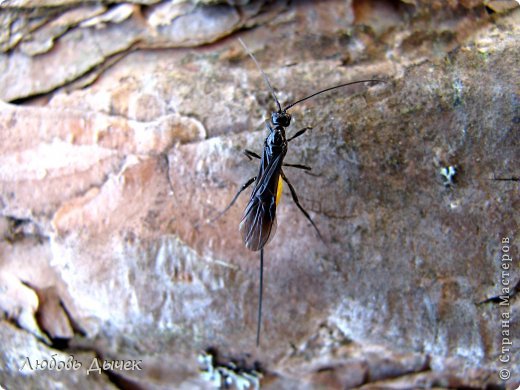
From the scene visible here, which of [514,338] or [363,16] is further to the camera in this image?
[363,16]

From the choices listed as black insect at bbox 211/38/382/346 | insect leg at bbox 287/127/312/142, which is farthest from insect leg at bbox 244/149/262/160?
insect leg at bbox 287/127/312/142

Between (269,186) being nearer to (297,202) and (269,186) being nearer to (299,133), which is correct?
(297,202)

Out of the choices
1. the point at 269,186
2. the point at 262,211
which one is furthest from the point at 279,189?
the point at 262,211

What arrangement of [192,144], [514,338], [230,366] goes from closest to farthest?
[514,338], [192,144], [230,366]

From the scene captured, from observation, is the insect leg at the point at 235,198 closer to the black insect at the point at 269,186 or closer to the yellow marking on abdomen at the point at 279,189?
the black insect at the point at 269,186

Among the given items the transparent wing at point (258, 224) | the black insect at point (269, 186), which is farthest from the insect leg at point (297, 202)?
the transparent wing at point (258, 224)

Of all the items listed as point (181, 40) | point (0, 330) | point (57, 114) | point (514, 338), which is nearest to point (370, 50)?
point (181, 40)

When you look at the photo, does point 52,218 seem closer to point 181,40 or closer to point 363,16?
point 181,40

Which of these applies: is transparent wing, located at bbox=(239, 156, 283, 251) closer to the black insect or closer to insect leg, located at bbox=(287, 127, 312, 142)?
the black insect
